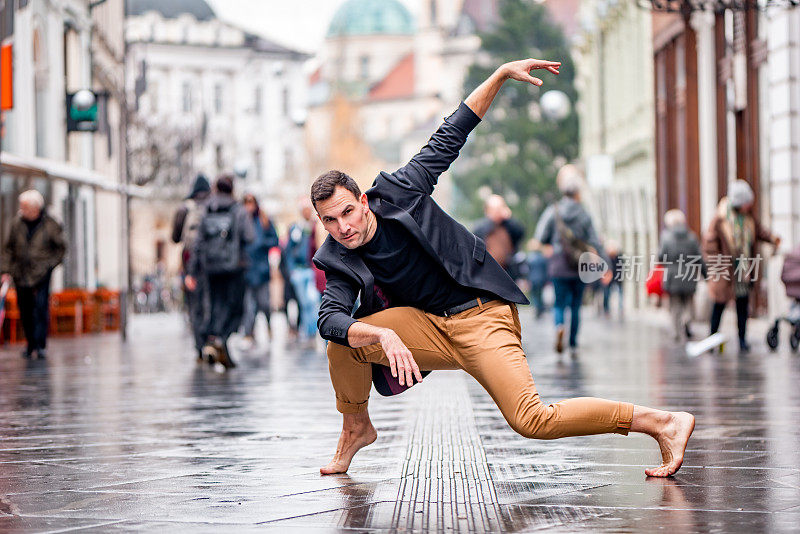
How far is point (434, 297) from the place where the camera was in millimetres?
6711

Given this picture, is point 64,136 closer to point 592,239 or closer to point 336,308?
point 592,239

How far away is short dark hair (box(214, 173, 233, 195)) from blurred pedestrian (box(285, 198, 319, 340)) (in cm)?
507

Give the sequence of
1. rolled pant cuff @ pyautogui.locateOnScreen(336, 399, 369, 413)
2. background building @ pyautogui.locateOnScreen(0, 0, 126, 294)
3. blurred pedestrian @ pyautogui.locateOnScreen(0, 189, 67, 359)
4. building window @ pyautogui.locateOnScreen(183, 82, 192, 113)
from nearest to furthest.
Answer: rolled pant cuff @ pyautogui.locateOnScreen(336, 399, 369, 413)
blurred pedestrian @ pyautogui.locateOnScreen(0, 189, 67, 359)
background building @ pyautogui.locateOnScreen(0, 0, 126, 294)
building window @ pyautogui.locateOnScreen(183, 82, 192, 113)

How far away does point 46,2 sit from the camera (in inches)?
1204

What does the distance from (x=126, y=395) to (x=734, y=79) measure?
15.5m

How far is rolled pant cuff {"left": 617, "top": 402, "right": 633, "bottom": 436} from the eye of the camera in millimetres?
6570

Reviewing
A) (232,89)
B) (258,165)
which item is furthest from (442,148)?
(258,165)

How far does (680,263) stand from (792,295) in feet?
11.3

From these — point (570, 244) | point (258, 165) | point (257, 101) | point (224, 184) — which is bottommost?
point (570, 244)

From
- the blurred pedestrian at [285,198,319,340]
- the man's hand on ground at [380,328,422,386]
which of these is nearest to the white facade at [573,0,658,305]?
the blurred pedestrian at [285,198,319,340]

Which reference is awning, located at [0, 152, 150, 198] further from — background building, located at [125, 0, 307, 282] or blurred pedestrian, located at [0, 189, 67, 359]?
background building, located at [125, 0, 307, 282]

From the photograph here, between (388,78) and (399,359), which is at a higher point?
(388,78)

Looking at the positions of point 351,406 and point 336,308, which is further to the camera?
point 351,406

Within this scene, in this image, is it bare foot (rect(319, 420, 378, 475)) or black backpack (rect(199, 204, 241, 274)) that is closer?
bare foot (rect(319, 420, 378, 475))
